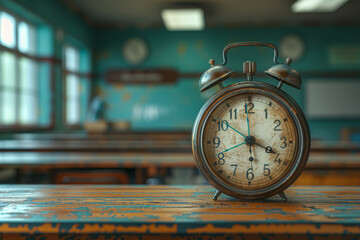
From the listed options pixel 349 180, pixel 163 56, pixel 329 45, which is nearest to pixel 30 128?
pixel 163 56

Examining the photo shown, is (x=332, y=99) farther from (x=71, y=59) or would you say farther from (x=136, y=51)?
(x=71, y=59)

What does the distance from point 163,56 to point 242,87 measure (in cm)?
765

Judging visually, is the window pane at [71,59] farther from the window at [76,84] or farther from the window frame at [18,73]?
the window frame at [18,73]

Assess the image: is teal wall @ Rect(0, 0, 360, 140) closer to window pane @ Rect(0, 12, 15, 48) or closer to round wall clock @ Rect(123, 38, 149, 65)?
round wall clock @ Rect(123, 38, 149, 65)

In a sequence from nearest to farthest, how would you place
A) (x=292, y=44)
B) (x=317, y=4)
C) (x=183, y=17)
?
(x=317, y=4), (x=183, y=17), (x=292, y=44)

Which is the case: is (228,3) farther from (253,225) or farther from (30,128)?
(253,225)

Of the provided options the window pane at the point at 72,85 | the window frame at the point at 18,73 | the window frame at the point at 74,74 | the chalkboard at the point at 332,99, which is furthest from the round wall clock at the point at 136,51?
the chalkboard at the point at 332,99

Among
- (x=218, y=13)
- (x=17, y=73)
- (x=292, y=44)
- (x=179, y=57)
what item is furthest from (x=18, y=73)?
(x=292, y=44)

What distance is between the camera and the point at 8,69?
5.07 metres

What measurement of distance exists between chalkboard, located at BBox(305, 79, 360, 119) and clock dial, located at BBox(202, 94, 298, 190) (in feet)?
25.0

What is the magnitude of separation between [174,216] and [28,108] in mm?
5665

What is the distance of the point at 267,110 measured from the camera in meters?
0.76

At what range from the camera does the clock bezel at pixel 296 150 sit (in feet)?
2.40

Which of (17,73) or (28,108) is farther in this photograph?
(28,108)
